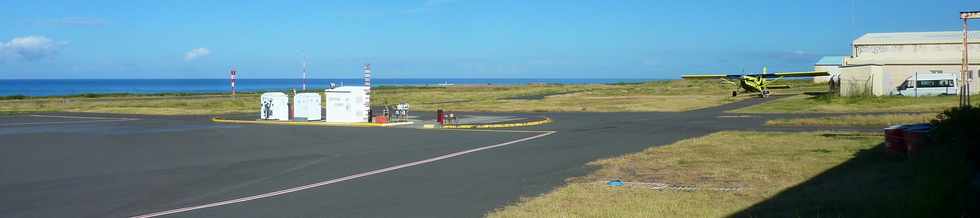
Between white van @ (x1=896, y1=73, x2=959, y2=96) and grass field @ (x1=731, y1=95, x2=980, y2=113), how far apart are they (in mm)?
3185

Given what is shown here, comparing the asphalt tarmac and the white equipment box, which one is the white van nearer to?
the asphalt tarmac

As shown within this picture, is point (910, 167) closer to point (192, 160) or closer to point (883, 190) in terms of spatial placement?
point (883, 190)

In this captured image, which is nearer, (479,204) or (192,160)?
(479,204)

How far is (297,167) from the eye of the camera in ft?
52.6

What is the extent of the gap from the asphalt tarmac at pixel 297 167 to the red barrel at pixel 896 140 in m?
5.28

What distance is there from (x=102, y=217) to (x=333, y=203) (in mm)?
2709

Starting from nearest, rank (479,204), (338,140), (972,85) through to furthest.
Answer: (479,204) → (338,140) → (972,85)

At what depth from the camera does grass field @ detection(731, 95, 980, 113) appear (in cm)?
3666

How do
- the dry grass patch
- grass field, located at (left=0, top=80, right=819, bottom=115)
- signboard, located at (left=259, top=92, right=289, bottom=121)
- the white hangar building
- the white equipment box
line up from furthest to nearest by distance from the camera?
the white hangar building → grass field, located at (left=0, top=80, right=819, bottom=115) → signboard, located at (left=259, top=92, right=289, bottom=121) → the white equipment box → the dry grass patch

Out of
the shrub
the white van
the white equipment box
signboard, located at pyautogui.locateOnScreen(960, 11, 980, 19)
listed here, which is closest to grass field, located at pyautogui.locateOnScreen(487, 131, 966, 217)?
the shrub

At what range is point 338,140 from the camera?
75.8 ft

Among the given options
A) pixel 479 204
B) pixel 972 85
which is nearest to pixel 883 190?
pixel 479 204

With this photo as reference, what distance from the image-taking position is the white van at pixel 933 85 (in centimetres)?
4612

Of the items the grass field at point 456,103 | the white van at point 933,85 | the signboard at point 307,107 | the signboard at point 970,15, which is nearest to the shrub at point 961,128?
the signboard at point 970,15
